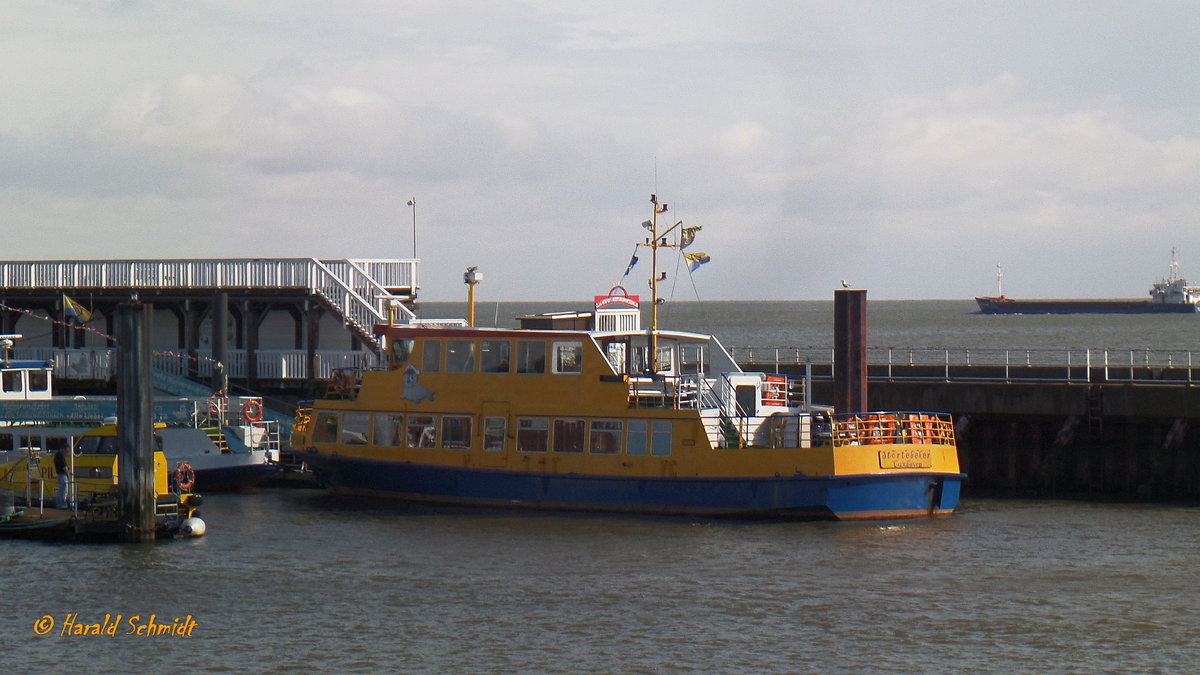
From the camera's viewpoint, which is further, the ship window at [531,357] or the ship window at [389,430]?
the ship window at [389,430]

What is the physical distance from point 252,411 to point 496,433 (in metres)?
6.91

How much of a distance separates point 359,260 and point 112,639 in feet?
73.4

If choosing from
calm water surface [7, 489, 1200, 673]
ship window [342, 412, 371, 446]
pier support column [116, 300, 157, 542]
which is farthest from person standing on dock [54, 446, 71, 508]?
ship window [342, 412, 371, 446]

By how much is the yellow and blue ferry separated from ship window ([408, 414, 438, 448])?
0.10 ft

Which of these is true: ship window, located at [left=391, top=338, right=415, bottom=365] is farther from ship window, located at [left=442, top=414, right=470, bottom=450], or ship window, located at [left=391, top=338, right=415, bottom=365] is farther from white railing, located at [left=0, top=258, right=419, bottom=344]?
white railing, located at [left=0, top=258, right=419, bottom=344]

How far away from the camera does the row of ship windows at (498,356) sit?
2994cm

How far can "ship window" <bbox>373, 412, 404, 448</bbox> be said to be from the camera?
3133 cm

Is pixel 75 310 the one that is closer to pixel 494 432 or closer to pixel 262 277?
pixel 262 277

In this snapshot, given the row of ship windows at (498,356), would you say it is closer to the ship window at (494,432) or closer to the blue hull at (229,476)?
the ship window at (494,432)

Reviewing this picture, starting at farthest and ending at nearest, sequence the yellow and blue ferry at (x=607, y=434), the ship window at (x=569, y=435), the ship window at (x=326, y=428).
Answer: the ship window at (x=326, y=428)
the ship window at (x=569, y=435)
the yellow and blue ferry at (x=607, y=434)

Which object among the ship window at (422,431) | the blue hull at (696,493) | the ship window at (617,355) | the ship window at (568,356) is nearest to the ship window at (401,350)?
the ship window at (422,431)

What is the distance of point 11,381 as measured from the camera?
3534 cm

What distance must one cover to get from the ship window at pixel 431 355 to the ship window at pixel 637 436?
4.46 m

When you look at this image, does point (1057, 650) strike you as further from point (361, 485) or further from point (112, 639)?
point (361, 485)
